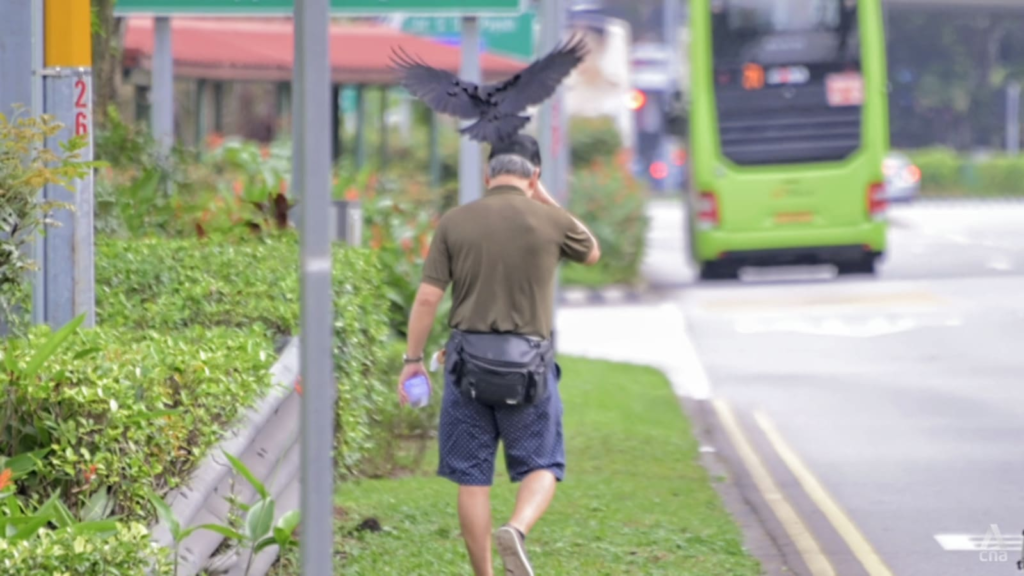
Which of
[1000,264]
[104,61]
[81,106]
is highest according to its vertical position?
[104,61]

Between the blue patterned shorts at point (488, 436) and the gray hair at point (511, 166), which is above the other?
the gray hair at point (511, 166)

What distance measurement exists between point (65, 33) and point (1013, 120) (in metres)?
66.1

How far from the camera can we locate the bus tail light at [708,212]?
23.0 m

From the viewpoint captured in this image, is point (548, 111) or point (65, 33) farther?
point (548, 111)

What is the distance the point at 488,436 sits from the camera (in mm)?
6750

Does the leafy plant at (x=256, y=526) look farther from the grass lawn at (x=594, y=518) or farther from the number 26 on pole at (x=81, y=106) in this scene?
the number 26 on pole at (x=81, y=106)

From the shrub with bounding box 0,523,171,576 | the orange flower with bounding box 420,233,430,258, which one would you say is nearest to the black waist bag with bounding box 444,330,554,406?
the shrub with bounding box 0,523,171,576

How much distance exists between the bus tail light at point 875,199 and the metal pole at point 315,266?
1917 cm

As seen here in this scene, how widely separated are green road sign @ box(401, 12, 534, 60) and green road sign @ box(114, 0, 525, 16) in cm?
432

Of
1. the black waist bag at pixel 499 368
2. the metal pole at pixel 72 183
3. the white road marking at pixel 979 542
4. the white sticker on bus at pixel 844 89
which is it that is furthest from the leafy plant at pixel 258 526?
the white sticker on bus at pixel 844 89

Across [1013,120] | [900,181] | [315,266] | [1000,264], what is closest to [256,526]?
[315,266]

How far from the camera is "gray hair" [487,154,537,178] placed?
6812 millimetres

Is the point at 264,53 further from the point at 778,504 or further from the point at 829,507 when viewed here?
the point at 829,507

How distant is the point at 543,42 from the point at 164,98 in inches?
116
